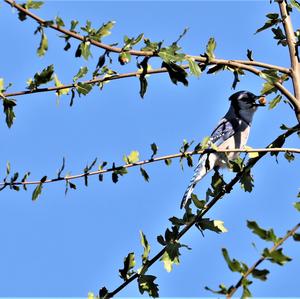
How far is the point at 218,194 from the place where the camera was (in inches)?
171

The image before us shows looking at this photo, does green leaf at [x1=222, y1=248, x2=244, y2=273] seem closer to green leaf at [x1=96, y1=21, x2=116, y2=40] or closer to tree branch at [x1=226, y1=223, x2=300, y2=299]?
tree branch at [x1=226, y1=223, x2=300, y2=299]

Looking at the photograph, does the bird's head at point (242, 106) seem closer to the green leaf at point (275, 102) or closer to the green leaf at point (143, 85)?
the green leaf at point (275, 102)

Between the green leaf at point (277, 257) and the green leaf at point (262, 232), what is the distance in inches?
2.1

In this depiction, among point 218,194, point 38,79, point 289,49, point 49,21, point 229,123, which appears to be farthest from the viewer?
point 229,123

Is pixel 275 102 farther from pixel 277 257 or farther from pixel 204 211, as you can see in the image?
pixel 277 257

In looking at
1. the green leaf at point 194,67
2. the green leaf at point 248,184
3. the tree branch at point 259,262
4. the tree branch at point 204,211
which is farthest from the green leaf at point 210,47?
the tree branch at point 259,262

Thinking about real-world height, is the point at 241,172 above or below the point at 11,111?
below

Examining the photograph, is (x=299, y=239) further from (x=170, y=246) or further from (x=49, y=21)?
(x=49, y=21)

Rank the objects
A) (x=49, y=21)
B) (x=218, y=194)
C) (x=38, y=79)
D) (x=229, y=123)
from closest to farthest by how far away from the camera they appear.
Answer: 1. (x=49, y=21)
2. (x=38, y=79)
3. (x=218, y=194)
4. (x=229, y=123)

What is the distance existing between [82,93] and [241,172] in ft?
3.85

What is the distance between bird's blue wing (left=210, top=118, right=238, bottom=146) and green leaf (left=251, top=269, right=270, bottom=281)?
6359 mm

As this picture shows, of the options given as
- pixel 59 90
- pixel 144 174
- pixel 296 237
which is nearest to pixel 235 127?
pixel 144 174

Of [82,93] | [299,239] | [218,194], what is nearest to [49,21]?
[82,93]

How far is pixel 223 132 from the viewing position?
9.27m
